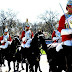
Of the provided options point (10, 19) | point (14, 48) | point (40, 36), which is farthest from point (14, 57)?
point (10, 19)

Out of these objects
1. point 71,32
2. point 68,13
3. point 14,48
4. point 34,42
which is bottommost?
point 14,48

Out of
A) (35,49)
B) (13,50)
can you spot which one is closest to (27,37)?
(35,49)

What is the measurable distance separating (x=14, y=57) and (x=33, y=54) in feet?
6.84

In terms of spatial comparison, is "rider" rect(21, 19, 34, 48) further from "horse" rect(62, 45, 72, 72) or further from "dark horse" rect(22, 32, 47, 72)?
"horse" rect(62, 45, 72, 72)

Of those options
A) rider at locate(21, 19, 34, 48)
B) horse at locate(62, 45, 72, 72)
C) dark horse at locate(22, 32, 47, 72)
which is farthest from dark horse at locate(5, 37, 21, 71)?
horse at locate(62, 45, 72, 72)

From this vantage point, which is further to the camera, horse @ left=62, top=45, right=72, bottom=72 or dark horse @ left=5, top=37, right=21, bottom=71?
dark horse @ left=5, top=37, right=21, bottom=71

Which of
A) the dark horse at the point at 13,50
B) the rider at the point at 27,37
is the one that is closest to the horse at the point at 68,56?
the rider at the point at 27,37

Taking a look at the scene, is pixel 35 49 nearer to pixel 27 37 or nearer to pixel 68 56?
pixel 27 37

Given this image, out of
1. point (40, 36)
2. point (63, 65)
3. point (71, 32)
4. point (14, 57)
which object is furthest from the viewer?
point (14, 57)

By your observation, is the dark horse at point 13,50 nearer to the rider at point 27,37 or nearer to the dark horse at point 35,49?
the rider at point 27,37

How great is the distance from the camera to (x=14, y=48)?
8.90 meters

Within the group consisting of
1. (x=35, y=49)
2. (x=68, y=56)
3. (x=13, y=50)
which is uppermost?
(x=68, y=56)

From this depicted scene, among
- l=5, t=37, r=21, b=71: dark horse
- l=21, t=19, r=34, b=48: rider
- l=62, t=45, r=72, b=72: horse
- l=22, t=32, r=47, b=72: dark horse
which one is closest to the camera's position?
l=62, t=45, r=72, b=72: horse

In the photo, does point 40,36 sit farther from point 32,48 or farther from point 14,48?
point 14,48
